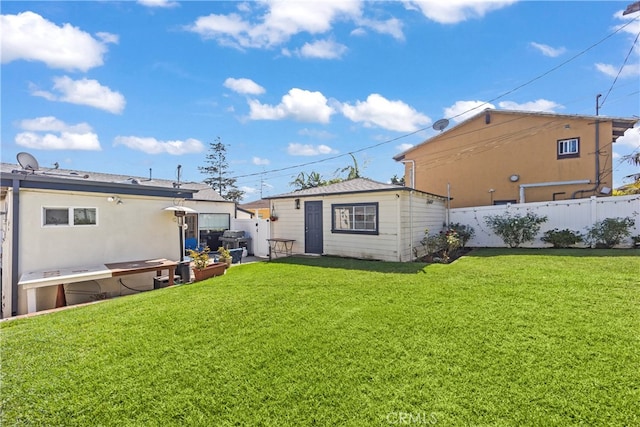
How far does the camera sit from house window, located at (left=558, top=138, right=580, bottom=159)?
39.6 feet

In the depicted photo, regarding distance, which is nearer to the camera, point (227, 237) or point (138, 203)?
point (138, 203)

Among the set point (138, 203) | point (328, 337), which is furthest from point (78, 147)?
point (328, 337)

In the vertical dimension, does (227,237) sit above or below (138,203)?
below

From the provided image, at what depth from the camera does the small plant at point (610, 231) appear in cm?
901

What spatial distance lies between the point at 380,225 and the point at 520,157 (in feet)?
29.3

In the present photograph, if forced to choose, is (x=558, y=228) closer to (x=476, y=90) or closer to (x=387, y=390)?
(x=476, y=90)

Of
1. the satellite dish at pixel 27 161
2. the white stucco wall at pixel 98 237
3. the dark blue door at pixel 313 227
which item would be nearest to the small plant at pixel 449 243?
the dark blue door at pixel 313 227

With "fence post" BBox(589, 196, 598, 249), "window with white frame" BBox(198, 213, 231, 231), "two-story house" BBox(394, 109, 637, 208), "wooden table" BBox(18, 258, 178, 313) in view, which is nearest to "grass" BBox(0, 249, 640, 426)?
"wooden table" BBox(18, 258, 178, 313)

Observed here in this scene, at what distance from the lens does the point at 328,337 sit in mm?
3488

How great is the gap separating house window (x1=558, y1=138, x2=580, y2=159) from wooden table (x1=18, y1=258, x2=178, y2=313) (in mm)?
15675

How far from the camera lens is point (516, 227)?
10547 millimetres

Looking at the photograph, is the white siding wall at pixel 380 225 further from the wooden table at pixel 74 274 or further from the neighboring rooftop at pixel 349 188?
the wooden table at pixel 74 274

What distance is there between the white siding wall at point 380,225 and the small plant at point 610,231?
4853 millimetres

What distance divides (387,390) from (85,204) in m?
7.94
